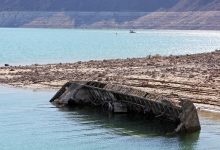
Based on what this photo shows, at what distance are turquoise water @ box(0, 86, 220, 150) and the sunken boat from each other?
602mm

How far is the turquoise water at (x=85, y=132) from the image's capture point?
83.5 ft

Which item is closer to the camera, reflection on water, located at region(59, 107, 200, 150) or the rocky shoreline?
reflection on water, located at region(59, 107, 200, 150)

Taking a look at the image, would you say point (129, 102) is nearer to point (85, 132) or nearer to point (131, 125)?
point (131, 125)

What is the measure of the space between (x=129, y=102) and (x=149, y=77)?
12.4m

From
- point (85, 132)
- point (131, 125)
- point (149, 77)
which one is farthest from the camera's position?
point (149, 77)

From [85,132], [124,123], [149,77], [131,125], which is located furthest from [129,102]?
[149,77]

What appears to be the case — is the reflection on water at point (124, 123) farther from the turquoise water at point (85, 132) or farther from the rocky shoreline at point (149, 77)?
the rocky shoreline at point (149, 77)

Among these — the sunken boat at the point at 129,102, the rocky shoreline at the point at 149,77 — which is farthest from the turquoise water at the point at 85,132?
the rocky shoreline at the point at 149,77

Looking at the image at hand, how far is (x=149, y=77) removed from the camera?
44.3 metres

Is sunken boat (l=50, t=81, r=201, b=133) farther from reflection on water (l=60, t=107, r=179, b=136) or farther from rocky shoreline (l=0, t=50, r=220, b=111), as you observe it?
rocky shoreline (l=0, t=50, r=220, b=111)

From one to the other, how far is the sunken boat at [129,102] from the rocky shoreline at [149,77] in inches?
124

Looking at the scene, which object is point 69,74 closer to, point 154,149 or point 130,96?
point 130,96

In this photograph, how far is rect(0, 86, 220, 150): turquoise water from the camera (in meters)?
25.4

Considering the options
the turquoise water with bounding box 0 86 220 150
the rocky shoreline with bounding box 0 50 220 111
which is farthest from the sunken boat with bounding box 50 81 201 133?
the rocky shoreline with bounding box 0 50 220 111
